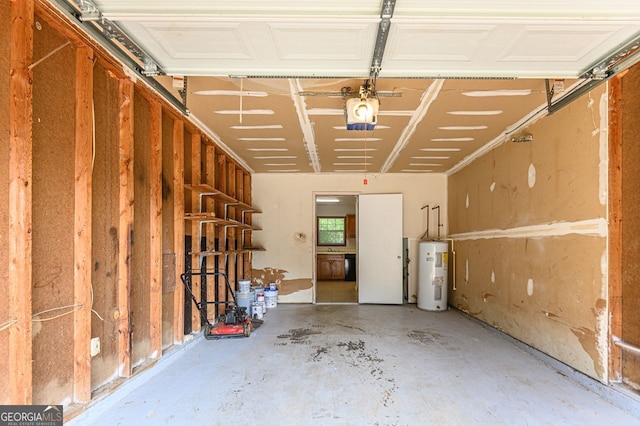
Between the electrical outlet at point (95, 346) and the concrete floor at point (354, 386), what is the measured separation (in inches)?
12.6

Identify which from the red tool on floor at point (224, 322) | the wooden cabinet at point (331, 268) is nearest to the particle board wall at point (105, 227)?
the red tool on floor at point (224, 322)

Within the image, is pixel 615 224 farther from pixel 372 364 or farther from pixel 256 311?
pixel 256 311

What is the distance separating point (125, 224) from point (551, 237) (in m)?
3.70

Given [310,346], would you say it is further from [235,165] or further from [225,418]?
[235,165]

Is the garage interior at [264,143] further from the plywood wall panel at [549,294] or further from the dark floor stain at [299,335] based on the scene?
the dark floor stain at [299,335]

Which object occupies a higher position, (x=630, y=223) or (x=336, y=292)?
(x=630, y=223)

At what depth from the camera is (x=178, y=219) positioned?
3.37 m

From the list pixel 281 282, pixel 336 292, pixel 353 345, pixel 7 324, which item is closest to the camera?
pixel 7 324

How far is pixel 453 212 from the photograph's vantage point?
19.4ft

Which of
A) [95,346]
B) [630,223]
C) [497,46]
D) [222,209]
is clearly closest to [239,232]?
[222,209]

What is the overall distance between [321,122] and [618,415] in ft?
11.0

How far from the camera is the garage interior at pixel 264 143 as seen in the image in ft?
5.15

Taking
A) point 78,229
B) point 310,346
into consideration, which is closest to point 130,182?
point 78,229

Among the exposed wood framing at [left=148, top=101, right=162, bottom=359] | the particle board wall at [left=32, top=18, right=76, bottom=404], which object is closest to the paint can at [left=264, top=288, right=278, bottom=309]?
the exposed wood framing at [left=148, top=101, right=162, bottom=359]
